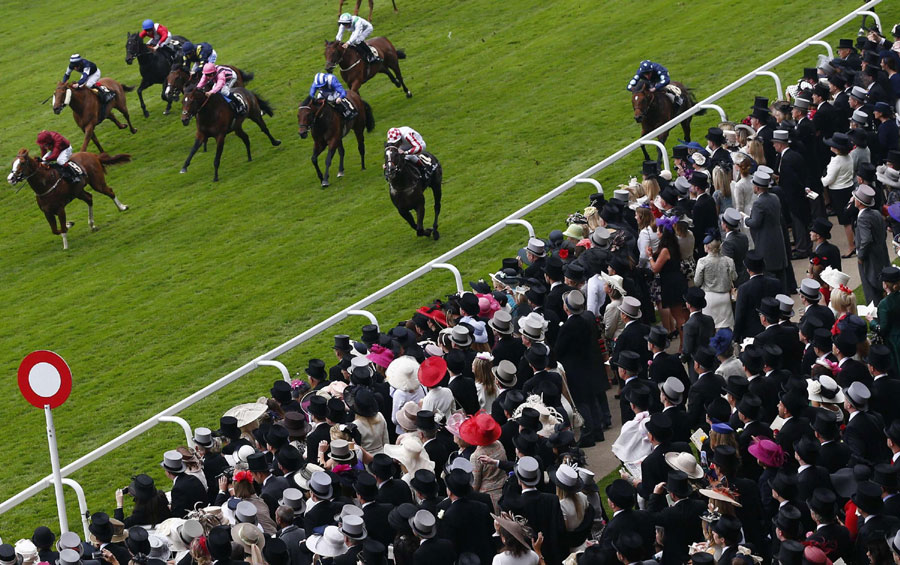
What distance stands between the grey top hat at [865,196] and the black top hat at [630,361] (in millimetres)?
3243

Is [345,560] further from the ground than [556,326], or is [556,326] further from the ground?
[345,560]

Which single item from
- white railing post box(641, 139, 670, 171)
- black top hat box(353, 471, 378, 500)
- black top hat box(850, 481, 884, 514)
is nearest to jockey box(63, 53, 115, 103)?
white railing post box(641, 139, 670, 171)

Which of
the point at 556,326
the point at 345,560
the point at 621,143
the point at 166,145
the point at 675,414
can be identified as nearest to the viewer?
the point at 345,560

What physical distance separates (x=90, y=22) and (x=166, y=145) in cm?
877

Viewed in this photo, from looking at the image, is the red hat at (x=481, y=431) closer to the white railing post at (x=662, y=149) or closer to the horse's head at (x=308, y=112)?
the white railing post at (x=662, y=149)

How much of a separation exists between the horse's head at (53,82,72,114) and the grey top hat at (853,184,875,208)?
49.8 feet

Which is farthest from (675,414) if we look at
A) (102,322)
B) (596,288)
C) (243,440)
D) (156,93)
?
(156,93)

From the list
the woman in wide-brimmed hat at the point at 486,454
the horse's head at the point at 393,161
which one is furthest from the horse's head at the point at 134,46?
the woman in wide-brimmed hat at the point at 486,454

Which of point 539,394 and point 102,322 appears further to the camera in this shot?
point 102,322

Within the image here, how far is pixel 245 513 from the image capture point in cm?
841

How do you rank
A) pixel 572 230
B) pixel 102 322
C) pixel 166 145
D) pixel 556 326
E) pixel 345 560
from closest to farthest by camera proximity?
1. pixel 345 560
2. pixel 556 326
3. pixel 572 230
4. pixel 102 322
5. pixel 166 145

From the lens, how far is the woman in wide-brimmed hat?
8.86m

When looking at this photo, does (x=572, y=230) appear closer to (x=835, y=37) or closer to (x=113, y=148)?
(x=835, y=37)

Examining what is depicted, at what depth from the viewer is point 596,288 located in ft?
38.0
